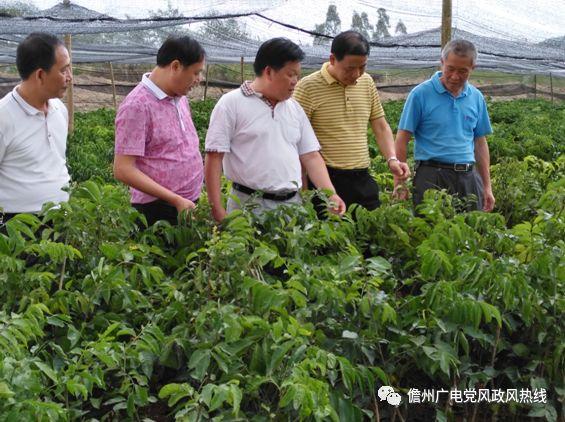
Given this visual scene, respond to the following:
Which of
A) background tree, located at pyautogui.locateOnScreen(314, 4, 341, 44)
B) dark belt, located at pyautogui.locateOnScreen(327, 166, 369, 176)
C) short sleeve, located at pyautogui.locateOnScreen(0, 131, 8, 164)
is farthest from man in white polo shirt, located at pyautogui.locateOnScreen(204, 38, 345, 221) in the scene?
background tree, located at pyautogui.locateOnScreen(314, 4, 341, 44)

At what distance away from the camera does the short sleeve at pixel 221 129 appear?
3992 mm

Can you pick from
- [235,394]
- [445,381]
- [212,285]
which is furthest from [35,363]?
[445,381]

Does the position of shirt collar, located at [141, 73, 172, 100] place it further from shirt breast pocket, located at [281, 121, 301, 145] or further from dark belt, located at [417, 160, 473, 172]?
dark belt, located at [417, 160, 473, 172]

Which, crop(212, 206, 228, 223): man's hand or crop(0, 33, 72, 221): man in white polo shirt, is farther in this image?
crop(212, 206, 228, 223): man's hand

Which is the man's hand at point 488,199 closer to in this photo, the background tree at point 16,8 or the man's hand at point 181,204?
the man's hand at point 181,204

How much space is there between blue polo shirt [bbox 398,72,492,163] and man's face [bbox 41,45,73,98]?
1.90 metres

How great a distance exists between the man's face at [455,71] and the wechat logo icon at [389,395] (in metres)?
2.17

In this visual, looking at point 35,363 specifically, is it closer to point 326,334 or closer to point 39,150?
point 326,334

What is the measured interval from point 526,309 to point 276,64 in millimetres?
1491

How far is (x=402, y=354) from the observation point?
3172 mm

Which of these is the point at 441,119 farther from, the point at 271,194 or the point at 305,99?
the point at 271,194

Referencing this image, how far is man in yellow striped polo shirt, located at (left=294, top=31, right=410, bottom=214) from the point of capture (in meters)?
4.63

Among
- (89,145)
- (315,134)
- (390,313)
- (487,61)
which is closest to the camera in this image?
(390,313)

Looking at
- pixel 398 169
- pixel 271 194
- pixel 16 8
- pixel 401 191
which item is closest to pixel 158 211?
pixel 271 194
